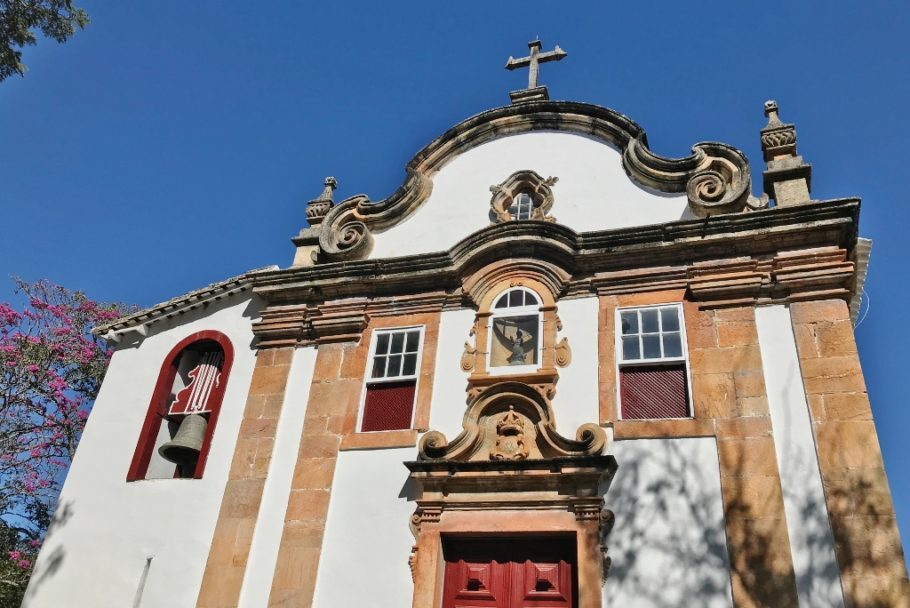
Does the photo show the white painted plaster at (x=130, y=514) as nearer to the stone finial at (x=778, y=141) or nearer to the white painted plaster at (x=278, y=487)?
the white painted plaster at (x=278, y=487)

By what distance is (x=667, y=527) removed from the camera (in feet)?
24.7

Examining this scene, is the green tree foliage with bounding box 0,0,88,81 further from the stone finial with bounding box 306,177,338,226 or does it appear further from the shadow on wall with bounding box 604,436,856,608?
the shadow on wall with bounding box 604,436,856,608

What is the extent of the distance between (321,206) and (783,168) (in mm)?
6733

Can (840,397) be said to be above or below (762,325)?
below

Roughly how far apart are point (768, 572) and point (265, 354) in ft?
22.3

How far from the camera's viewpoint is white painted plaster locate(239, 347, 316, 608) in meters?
8.62

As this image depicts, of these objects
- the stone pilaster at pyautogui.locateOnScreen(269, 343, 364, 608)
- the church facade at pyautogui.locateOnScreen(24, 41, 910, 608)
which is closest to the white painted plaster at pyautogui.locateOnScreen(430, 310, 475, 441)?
the church facade at pyautogui.locateOnScreen(24, 41, 910, 608)

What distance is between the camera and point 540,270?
31.6 ft

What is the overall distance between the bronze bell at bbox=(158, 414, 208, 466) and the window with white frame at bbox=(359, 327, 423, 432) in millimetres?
2369

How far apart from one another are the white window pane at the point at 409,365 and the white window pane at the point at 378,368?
1.02ft

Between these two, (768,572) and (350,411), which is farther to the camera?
(350,411)

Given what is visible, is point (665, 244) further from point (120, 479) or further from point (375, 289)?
point (120, 479)

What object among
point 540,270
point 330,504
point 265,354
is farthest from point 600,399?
point 265,354

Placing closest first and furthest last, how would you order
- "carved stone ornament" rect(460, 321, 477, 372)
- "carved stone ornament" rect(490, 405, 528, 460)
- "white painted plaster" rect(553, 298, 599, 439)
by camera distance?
"carved stone ornament" rect(490, 405, 528, 460) < "white painted plaster" rect(553, 298, 599, 439) < "carved stone ornament" rect(460, 321, 477, 372)
